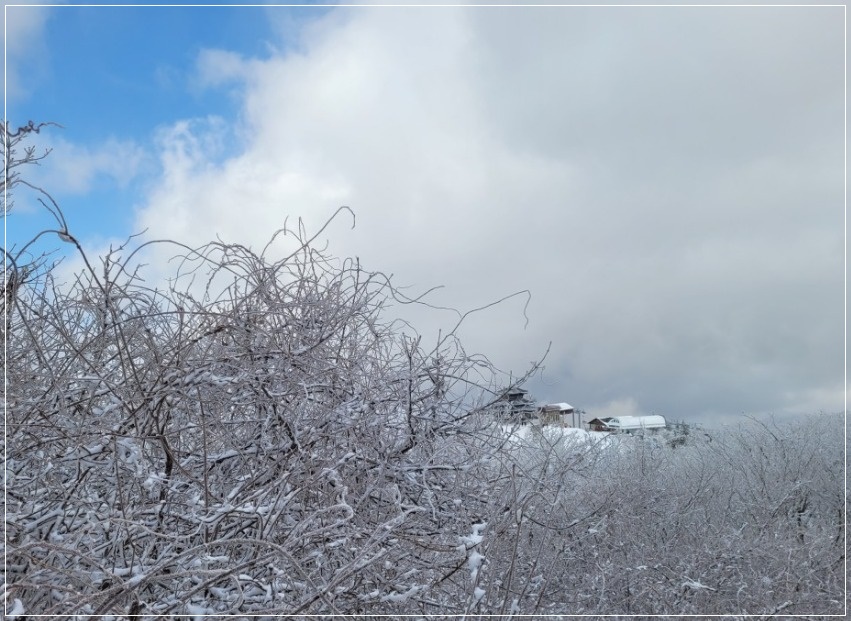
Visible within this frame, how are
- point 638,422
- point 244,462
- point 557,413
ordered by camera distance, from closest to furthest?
point 244,462
point 557,413
point 638,422

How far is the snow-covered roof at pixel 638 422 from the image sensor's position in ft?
71.6

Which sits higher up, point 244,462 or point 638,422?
point 638,422

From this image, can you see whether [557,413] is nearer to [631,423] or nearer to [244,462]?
[244,462]

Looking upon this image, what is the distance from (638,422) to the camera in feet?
74.2

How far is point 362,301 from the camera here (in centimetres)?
395

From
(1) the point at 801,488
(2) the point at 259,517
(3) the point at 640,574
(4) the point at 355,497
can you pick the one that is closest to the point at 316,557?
(2) the point at 259,517

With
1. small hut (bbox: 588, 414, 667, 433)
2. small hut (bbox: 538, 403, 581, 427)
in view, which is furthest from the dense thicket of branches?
small hut (bbox: 588, 414, 667, 433)

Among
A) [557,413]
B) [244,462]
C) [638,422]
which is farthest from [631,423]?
[244,462]

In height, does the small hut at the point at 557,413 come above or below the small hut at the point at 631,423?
below

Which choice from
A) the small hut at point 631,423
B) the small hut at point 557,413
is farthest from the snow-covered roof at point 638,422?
the small hut at point 557,413

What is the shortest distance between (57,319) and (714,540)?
1141 cm

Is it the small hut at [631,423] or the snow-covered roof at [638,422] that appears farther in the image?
the snow-covered roof at [638,422]

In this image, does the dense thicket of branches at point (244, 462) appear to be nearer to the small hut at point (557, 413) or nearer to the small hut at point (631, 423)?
the small hut at point (557, 413)

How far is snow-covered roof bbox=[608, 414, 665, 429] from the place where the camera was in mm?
21823
